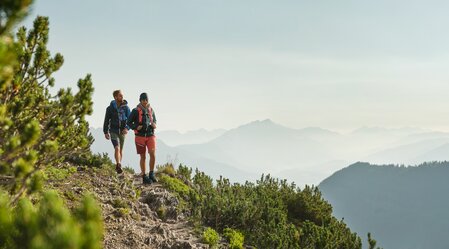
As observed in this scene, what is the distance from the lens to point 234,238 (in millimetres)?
8688

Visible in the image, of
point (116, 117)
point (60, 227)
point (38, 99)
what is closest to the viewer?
point (60, 227)

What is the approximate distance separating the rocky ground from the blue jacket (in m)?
1.43

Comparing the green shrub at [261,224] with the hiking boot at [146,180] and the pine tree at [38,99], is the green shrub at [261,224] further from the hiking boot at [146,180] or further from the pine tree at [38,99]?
the pine tree at [38,99]

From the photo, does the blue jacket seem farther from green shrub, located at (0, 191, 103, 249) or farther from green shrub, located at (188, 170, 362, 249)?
green shrub, located at (0, 191, 103, 249)

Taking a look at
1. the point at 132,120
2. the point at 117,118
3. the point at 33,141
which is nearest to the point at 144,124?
the point at 132,120

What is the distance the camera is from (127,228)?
7.63m

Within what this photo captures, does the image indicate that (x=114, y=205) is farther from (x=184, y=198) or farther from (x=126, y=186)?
(x=184, y=198)

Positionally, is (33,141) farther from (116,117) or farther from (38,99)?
(116,117)

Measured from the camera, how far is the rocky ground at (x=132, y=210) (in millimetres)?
7373

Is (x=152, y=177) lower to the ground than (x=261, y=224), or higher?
higher

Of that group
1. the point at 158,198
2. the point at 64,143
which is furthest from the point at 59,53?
the point at 158,198

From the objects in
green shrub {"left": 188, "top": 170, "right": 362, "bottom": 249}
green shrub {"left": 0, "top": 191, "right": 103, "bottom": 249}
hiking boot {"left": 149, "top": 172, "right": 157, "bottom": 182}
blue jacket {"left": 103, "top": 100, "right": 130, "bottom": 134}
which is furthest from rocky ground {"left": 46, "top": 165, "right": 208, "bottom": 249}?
green shrub {"left": 0, "top": 191, "right": 103, "bottom": 249}

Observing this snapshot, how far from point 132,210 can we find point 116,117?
3.31 meters

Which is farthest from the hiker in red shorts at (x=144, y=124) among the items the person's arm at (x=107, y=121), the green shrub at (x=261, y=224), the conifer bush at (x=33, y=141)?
the conifer bush at (x=33, y=141)
